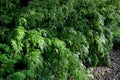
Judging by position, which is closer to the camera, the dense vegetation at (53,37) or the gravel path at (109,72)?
the dense vegetation at (53,37)

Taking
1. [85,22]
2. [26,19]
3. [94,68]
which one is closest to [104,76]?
[94,68]

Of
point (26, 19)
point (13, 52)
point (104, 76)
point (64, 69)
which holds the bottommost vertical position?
point (104, 76)

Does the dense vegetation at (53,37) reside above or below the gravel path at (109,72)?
above

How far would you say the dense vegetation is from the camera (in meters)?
3.83

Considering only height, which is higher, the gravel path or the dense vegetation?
the dense vegetation

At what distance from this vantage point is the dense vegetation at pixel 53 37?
383cm

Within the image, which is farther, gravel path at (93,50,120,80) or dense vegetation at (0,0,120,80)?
gravel path at (93,50,120,80)

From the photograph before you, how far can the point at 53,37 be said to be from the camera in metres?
4.29

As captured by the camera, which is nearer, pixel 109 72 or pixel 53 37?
pixel 53 37

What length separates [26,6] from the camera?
4.91 meters

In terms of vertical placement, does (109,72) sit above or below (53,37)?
below

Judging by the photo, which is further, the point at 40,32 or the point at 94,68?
the point at 94,68

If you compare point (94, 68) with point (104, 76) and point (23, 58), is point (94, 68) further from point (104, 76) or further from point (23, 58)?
point (23, 58)

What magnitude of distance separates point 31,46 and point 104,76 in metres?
2.00
